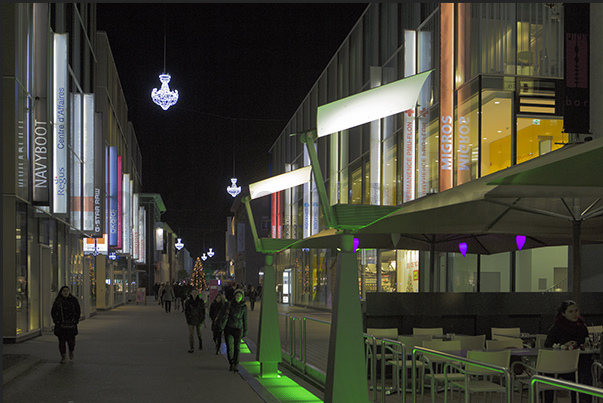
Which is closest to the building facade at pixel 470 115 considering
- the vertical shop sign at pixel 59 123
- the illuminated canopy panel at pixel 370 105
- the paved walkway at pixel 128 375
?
the paved walkway at pixel 128 375

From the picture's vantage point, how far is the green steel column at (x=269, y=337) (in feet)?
44.2

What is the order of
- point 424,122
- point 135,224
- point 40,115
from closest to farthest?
point 40,115 → point 424,122 → point 135,224

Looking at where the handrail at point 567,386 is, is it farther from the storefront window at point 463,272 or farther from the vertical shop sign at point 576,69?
the storefront window at point 463,272

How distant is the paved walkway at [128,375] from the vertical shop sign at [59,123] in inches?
174

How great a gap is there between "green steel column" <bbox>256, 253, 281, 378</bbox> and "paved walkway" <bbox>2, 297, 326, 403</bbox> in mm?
391

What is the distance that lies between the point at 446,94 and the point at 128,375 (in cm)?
1323

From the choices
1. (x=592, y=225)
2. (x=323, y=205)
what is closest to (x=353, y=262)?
(x=323, y=205)

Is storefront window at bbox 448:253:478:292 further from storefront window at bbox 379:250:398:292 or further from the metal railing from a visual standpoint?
the metal railing

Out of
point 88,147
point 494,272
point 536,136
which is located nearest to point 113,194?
point 88,147

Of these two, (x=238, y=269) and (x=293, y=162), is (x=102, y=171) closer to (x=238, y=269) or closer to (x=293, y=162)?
(x=293, y=162)

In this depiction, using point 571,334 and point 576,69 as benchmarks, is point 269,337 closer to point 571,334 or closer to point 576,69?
point 571,334

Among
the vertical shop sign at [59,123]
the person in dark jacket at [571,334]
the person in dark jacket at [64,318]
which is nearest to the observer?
the person in dark jacket at [571,334]

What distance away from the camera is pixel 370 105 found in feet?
23.5

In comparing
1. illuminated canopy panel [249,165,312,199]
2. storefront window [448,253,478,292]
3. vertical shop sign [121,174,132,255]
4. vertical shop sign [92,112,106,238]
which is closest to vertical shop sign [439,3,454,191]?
storefront window [448,253,478,292]
